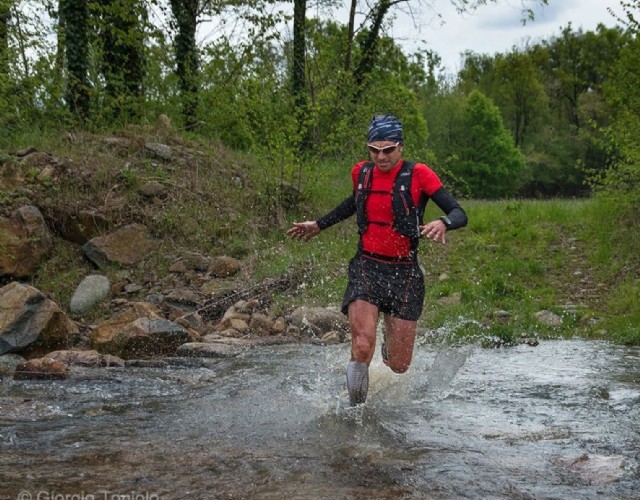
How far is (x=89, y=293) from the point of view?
1193cm

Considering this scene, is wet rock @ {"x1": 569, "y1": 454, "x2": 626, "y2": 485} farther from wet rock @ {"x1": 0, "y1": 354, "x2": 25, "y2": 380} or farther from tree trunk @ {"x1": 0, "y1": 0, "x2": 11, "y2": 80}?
tree trunk @ {"x1": 0, "y1": 0, "x2": 11, "y2": 80}

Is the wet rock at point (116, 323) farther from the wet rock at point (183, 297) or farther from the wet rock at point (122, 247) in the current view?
the wet rock at point (122, 247)

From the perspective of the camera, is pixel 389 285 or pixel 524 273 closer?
pixel 389 285

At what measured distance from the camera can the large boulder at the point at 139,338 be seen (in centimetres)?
934

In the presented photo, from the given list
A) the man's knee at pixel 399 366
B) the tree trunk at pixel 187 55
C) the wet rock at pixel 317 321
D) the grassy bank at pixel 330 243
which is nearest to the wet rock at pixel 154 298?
the grassy bank at pixel 330 243

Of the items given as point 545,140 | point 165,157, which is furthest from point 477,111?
point 165,157

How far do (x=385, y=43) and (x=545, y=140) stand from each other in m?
41.5

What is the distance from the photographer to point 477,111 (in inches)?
2080

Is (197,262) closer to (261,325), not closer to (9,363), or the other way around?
(261,325)

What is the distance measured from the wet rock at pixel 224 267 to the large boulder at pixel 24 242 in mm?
2714

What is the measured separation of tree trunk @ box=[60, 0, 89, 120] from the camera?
1688cm

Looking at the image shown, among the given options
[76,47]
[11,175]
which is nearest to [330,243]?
[11,175]

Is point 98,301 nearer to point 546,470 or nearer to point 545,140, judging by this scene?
point 546,470

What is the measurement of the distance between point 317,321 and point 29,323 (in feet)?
12.5
